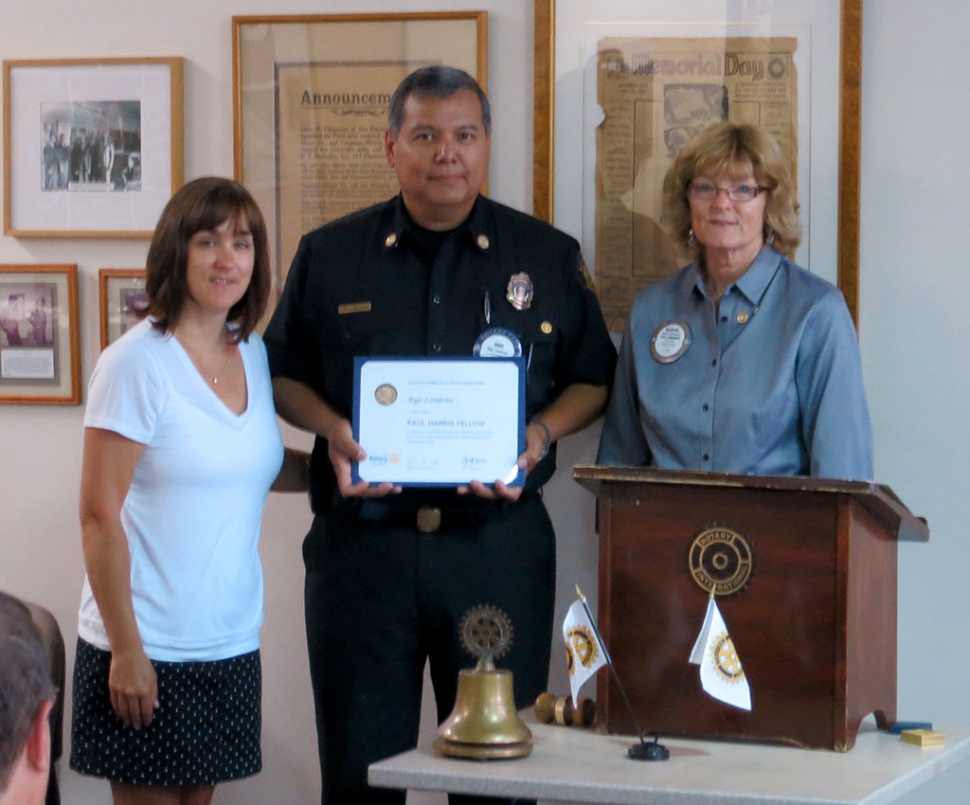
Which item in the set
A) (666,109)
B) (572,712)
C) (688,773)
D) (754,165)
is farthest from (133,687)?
(666,109)

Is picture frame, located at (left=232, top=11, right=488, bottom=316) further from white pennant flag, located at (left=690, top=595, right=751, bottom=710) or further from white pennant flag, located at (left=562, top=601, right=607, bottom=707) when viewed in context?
white pennant flag, located at (left=690, top=595, right=751, bottom=710)

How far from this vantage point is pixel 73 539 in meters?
3.56

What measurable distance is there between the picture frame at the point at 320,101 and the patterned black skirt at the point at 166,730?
3.75 feet

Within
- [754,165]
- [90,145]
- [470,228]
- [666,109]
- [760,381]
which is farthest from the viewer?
[90,145]

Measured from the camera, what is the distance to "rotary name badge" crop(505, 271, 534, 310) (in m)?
2.98

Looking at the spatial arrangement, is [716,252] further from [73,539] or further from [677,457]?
[73,539]

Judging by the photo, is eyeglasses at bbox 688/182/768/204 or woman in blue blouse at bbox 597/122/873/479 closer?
woman in blue blouse at bbox 597/122/873/479

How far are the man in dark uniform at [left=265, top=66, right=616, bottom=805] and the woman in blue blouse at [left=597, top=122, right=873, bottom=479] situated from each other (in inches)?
8.1

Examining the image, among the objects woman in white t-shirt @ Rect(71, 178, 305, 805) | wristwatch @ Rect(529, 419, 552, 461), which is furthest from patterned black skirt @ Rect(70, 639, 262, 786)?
wristwatch @ Rect(529, 419, 552, 461)

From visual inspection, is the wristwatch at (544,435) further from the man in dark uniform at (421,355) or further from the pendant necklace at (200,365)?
the pendant necklace at (200,365)

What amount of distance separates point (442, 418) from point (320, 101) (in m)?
1.08

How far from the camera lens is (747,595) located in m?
2.16

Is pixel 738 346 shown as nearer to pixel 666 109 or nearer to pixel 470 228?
pixel 470 228

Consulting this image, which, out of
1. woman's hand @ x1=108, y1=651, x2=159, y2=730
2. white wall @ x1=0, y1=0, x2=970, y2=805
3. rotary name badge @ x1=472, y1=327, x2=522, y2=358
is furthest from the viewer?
white wall @ x1=0, y1=0, x2=970, y2=805
